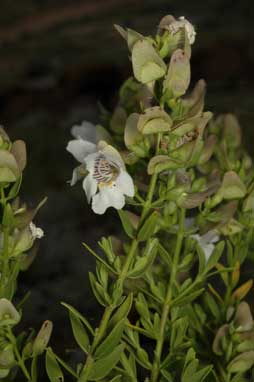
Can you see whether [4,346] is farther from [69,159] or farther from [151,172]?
[69,159]

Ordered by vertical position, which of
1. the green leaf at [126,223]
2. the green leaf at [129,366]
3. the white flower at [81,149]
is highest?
the white flower at [81,149]

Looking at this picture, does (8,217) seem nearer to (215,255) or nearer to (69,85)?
(215,255)

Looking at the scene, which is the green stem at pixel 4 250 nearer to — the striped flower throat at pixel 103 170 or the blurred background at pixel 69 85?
the striped flower throat at pixel 103 170

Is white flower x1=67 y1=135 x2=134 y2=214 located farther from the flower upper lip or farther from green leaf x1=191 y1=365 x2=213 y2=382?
green leaf x1=191 y1=365 x2=213 y2=382

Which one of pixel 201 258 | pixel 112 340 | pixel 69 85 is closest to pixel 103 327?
pixel 112 340

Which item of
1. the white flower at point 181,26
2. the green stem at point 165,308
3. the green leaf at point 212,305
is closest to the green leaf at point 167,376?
the green stem at point 165,308

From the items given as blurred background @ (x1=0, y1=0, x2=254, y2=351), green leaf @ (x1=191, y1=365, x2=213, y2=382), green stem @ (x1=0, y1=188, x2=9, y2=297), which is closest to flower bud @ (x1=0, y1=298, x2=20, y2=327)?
green stem @ (x1=0, y1=188, x2=9, y2=297)
